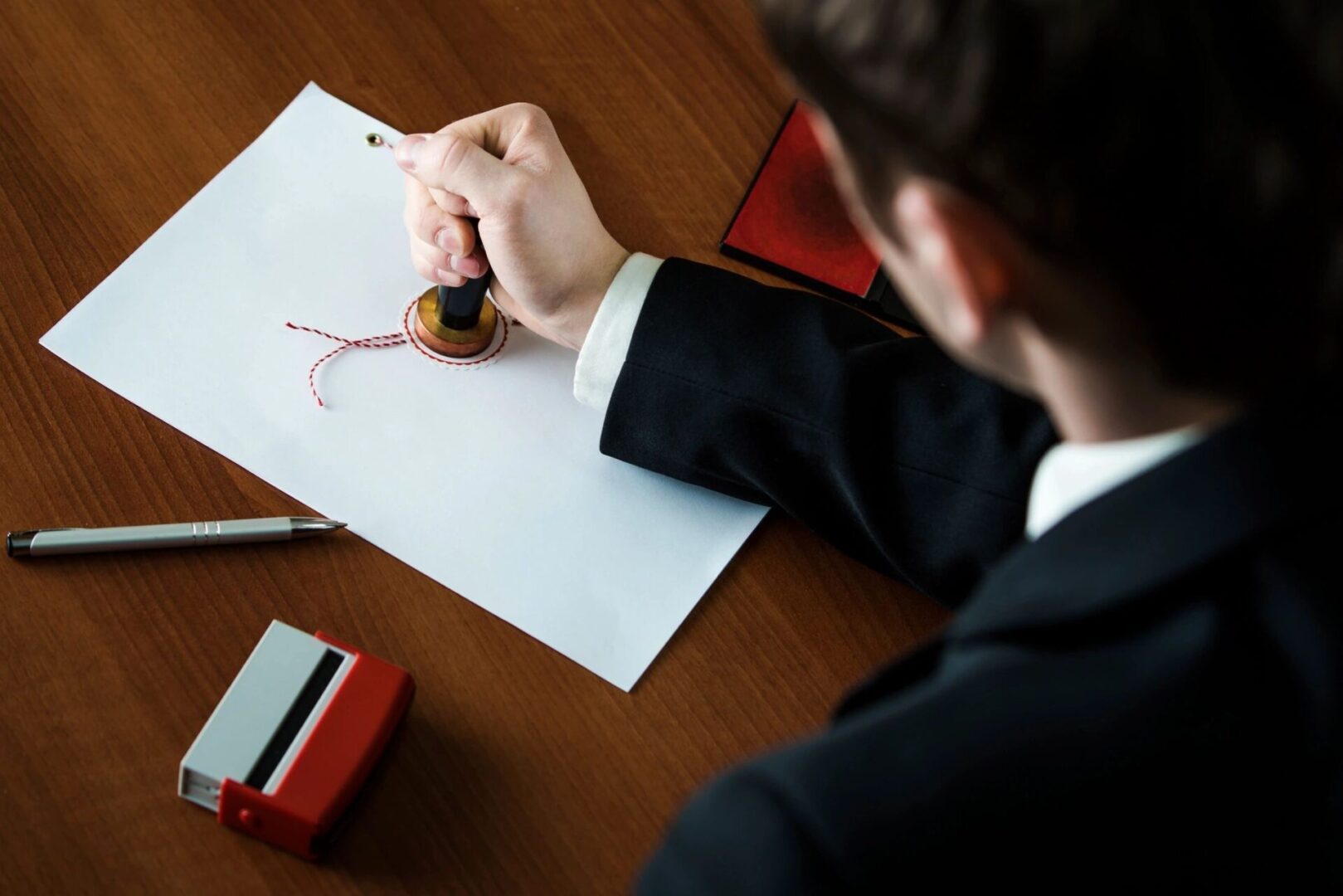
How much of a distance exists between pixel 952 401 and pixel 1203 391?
0.31m

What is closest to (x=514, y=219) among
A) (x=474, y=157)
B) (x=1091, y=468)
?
(x=474, y=157)

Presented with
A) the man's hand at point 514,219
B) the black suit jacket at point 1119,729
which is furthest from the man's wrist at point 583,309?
the black suit jacket at point 1119,729

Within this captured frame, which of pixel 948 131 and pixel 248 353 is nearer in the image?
pixel 948 131

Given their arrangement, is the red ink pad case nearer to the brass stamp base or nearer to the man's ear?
the brass stamp base

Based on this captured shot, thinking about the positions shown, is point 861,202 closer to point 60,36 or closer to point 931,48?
point 931,48

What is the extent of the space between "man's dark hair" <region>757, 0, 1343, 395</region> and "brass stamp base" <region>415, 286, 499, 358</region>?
0.38 meters

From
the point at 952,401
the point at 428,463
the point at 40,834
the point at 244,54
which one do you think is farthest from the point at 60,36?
the point at 952,401

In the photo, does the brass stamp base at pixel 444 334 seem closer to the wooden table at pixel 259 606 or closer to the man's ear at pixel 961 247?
the wooden table at pixel 259 606

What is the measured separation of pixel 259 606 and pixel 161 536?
7 cm

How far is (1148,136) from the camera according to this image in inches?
15.9

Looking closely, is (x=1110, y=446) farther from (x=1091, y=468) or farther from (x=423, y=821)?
(x=423, y=821)

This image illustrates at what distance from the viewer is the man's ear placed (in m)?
0.47

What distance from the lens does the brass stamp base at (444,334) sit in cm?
82

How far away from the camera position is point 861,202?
54 cm
